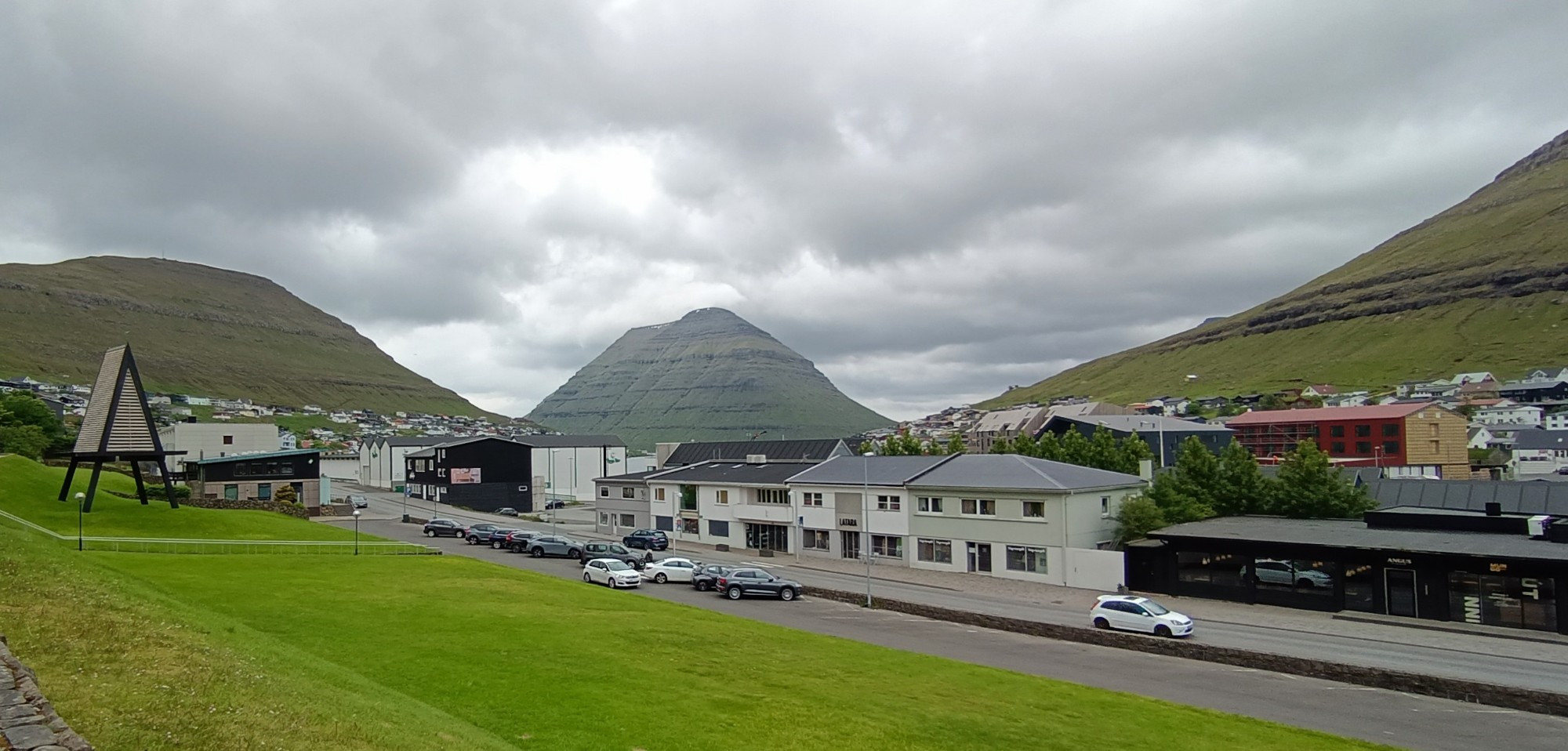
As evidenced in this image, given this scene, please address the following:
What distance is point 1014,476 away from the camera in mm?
56719

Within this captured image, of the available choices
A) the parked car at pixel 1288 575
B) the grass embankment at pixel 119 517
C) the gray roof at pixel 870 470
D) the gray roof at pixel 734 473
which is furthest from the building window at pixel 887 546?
the grass embankment at pixel 119 517

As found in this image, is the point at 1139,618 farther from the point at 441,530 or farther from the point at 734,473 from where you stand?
the point at 441,530

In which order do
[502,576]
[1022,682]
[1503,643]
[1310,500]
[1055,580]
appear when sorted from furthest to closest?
[1310,500] < [1055,580] < [502,576] < [1503,643] < [1022,682]

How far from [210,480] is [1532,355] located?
258 meters

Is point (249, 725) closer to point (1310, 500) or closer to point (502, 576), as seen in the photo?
point (502, 576)

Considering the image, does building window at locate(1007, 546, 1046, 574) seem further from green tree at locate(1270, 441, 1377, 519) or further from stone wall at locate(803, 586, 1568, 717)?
green tree at locate(1270, 441, 1377, 519)

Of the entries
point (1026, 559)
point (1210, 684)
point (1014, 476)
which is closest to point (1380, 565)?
point (1026, 559)

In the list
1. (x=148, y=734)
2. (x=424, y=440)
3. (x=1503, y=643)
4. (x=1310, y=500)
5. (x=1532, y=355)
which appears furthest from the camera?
(x=1532, y=355)

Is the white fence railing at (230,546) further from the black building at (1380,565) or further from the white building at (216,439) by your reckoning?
the white building at (216,439)

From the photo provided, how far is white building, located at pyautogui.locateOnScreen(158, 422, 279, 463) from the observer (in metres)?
104

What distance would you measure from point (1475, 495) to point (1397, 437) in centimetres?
6614

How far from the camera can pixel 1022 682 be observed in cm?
2722

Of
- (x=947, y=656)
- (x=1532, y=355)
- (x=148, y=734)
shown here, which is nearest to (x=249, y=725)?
(x=148, y=734)

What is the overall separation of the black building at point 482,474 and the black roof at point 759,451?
1978 centimetres
